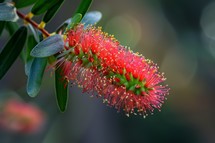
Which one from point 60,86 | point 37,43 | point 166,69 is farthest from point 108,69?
point 166,69

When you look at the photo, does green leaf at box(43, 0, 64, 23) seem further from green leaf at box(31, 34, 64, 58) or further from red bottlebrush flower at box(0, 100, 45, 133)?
red bottlebrush flower at box(0, 100, 45, 133)

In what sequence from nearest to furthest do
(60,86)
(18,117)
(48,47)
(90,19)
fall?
(48,47)
(60,86)
(90,19)
(18,117)

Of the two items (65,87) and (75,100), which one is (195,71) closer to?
(75,100)

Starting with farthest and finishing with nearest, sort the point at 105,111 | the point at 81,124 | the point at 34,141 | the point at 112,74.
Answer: the point at 105,111, the point at 81,124, the point at 34,141, the point at 112,74

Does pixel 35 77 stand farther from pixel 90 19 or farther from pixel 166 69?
pixel 166 69

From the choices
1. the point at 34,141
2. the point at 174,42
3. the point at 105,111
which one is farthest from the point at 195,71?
the point at 34,141

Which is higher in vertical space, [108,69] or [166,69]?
[166,69]

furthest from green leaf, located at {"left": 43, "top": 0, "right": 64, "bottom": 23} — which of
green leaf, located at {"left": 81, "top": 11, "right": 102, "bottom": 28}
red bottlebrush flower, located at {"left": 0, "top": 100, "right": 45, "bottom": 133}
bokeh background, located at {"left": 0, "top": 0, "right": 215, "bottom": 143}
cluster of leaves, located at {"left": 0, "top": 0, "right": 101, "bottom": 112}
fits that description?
bokeh background, located at {"left": 0, "top": 0, "right": 215, "bottom": 143}
